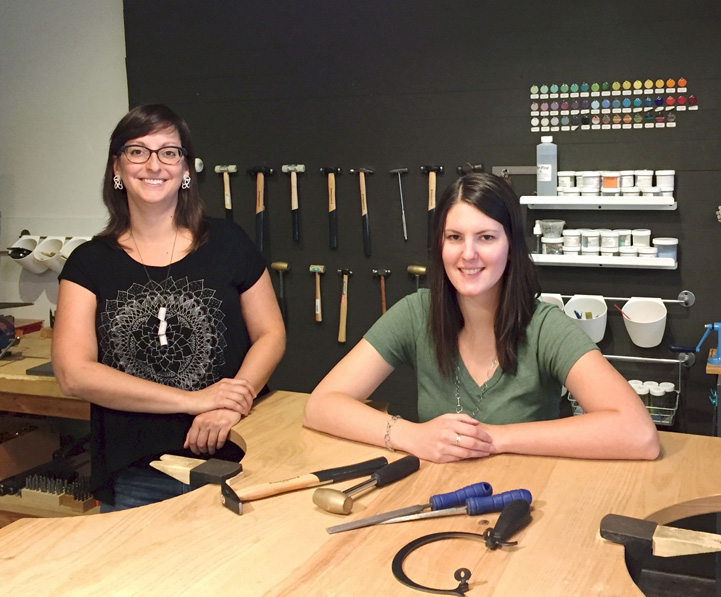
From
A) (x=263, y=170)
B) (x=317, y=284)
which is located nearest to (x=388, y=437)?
(x=317, y=284)

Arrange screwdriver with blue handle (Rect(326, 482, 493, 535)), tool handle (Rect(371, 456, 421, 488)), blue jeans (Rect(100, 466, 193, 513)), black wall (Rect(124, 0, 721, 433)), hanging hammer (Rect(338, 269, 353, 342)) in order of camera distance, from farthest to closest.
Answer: hanging hammer (Rect(338, 269, 353, 342)) → black wall (Rect(124, 0, 721, 433)) → blue jeans (Rect(100, 466, 193, 513)) → tool handle (Rect(371, 456, 421, 488)) → screwdriver with blue handle (Rect(326, 482, 493, 535))

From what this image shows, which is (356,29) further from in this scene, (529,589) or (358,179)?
(529,589)

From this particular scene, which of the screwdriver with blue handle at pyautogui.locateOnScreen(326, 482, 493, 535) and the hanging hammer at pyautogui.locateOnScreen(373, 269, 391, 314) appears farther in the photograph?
the hanging hammer at pyautogui.locateOnScreen(373, 269, 391, 314)

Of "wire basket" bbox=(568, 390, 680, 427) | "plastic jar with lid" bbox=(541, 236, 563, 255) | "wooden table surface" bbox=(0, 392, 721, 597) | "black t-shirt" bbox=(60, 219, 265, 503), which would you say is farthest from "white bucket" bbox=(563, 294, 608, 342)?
"black t-shirt" bbox=(60, 219, 265, 503)

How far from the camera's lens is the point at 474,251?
1.90 meters

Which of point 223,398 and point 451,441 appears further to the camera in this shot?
point 223,398

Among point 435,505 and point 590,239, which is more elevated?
point 590,239

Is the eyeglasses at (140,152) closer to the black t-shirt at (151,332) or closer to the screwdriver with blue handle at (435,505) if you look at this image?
the black t-shirt at (151,332)

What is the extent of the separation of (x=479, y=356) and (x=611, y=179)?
1.63 meters

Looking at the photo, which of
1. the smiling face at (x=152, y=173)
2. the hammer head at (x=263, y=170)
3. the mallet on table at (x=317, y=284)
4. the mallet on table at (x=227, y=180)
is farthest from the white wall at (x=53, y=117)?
the smiling face at (x=152, y=173)

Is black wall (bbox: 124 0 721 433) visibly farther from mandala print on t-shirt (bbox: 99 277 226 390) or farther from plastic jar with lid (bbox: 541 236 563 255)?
mandala print on t-shirt (bbox: 99 277 226 390)

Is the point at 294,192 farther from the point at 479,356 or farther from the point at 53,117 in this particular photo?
the point at 479,356

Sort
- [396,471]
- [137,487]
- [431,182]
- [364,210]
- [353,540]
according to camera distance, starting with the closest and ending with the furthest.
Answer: [353,540] < [396,471] < [137,487] < [431,182] < [364,210]

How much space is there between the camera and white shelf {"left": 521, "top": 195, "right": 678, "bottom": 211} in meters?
3.24
